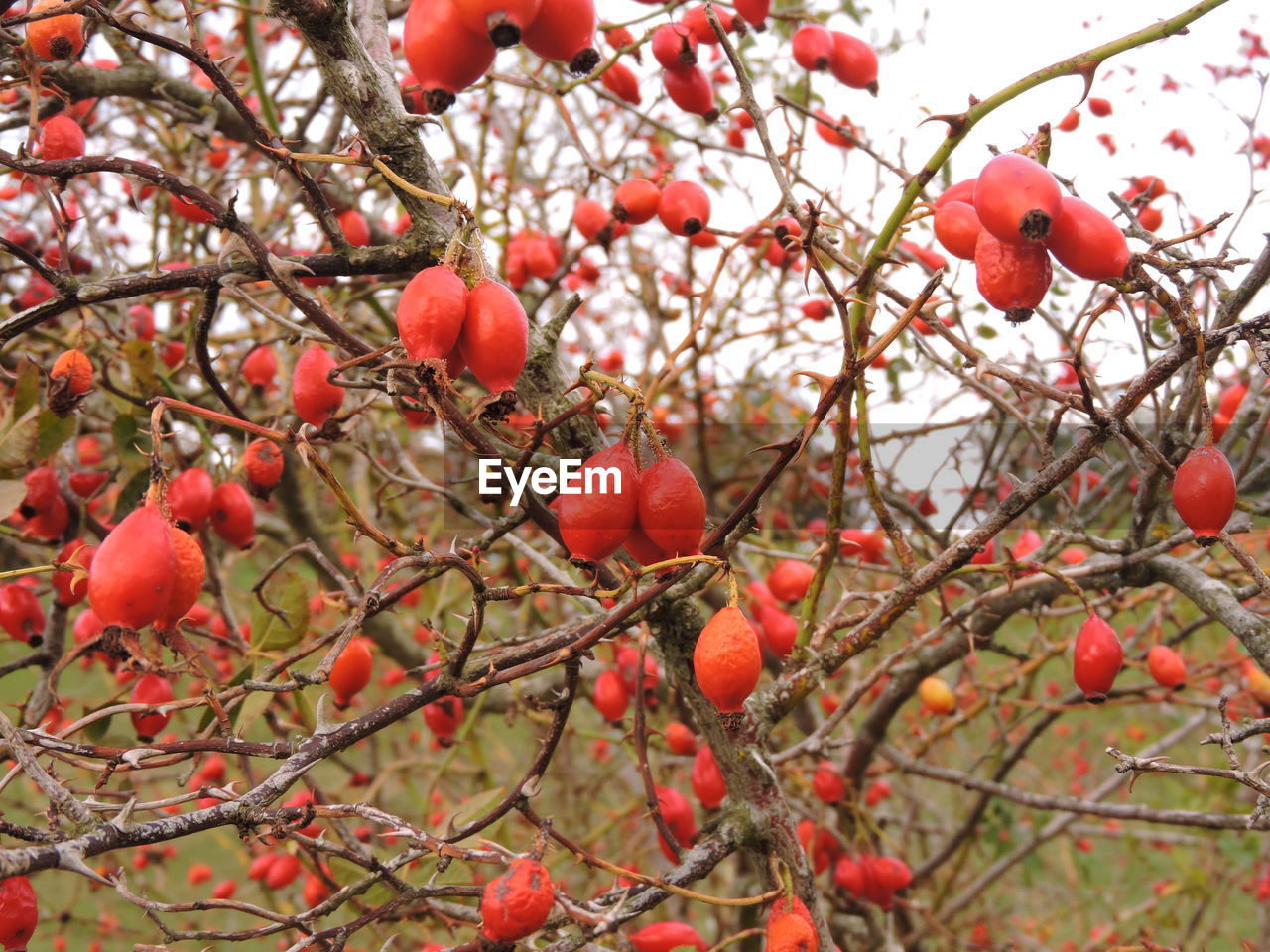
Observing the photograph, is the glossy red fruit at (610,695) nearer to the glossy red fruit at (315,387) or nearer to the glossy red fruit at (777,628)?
the glossy red fruit at (777,628)

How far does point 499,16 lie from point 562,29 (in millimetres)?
137

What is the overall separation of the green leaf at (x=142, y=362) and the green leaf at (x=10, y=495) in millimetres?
329

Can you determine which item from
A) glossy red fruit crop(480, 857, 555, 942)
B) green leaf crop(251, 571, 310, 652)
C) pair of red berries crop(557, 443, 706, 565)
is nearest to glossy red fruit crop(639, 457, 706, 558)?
pair of red berries crop(557, 443, 706, 565)

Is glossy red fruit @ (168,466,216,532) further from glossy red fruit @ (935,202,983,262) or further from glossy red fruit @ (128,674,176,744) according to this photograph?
glossy red fruit @ (935,202,983,262)

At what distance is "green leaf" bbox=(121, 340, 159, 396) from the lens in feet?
5.79

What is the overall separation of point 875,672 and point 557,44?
1289mm

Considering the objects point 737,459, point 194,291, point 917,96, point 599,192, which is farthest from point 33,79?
point 737,459

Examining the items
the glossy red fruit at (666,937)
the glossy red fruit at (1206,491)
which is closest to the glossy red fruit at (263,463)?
the glossy red fruit at (666,937)

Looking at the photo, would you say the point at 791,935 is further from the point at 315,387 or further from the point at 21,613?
the point at 21,613

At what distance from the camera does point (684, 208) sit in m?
2.07

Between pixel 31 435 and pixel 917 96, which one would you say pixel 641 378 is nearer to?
pixel 917 96

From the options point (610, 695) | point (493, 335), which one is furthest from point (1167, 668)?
point (493, 335)

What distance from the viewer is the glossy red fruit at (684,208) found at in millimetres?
2051

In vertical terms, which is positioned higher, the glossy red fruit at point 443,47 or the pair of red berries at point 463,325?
the glossy red fruit at point 443,47
